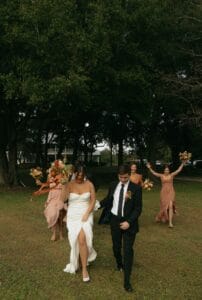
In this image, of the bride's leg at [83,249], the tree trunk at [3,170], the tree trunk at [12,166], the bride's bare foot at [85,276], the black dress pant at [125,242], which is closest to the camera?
the black dress pant at [125,242]

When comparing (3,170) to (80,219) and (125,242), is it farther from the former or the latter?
(125,242)

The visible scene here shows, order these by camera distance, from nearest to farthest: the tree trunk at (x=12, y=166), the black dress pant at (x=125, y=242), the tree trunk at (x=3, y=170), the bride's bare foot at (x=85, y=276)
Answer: the black dress pant at (x=125, y=242) < the bride's bare foot at (x=85, y=276) < the tree trunk at (x=12, y=166) < the tree trunk at (x=3, y=170)

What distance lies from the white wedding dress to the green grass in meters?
0.42

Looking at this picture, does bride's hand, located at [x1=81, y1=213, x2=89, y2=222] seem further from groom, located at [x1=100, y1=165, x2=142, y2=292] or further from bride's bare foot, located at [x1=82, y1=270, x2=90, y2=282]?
bride's bare foot, located at [x1=82, y1=270, x2=90, y2=282]

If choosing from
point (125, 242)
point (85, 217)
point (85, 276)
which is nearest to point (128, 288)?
point (125, 242)

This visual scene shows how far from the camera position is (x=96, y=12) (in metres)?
24.4

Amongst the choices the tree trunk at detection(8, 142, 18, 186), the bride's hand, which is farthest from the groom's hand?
the tree trunk at detection(8, 142, 18, 186)

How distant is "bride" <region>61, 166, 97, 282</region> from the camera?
29.1ft

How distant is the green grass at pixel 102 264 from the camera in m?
8.09

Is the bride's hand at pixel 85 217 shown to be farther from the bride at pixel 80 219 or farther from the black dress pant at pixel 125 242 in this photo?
the black dress pant at pixel 125 242

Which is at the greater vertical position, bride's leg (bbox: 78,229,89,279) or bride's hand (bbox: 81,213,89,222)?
bride's hand (bbox: 81,213,89,222)

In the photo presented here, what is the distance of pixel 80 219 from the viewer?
29.4 feet

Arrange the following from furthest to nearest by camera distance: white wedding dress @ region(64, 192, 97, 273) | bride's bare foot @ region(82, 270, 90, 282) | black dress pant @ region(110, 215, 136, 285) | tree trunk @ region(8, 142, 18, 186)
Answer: tree trunk @ region(8, 142, 18, 186), white wedding dress @ region(64, 192, 97, 273), bride's bare foot @ region(82, 270, 90, 282), black dress pant @ region(110, 215, 136, 285)

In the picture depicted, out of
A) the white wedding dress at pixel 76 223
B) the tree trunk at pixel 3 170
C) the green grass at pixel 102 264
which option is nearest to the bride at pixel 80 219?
the white wedding dress at pixel 76 223
